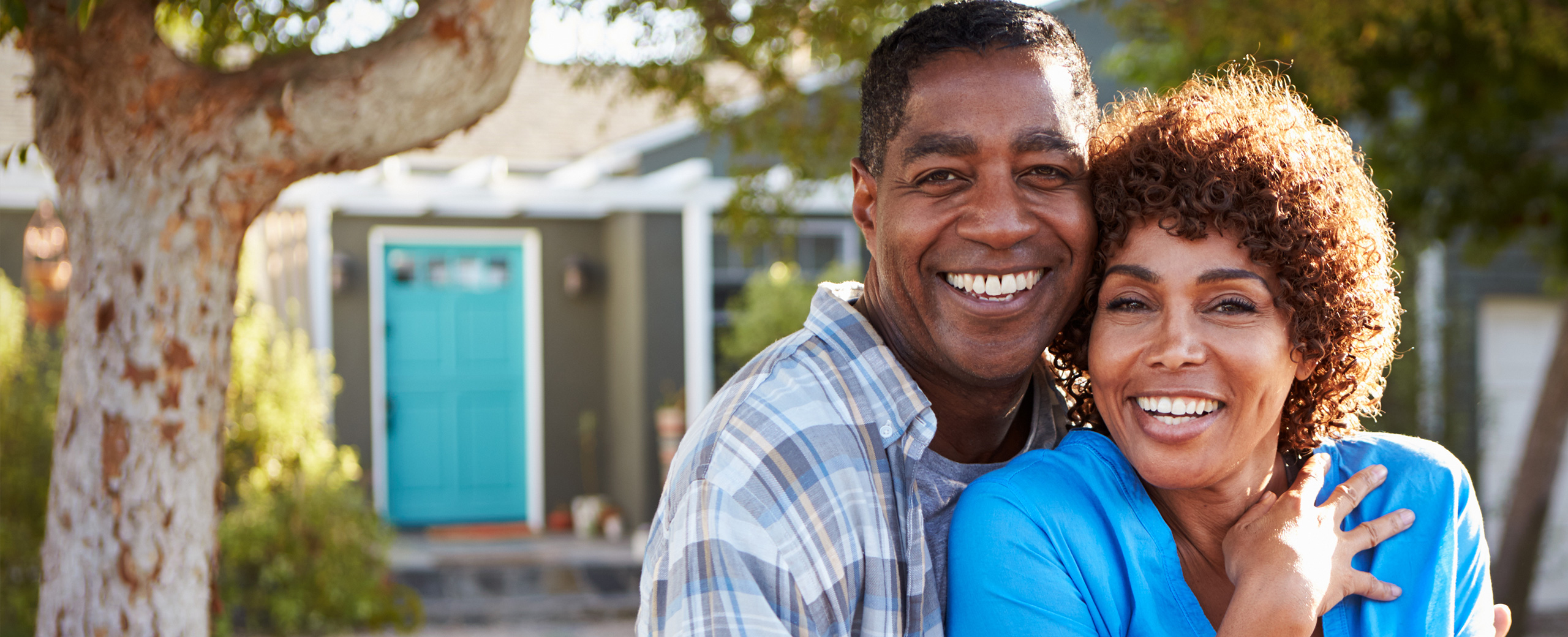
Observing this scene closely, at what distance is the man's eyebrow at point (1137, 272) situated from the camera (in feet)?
6.40

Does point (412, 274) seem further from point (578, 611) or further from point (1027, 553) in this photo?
point (1027, 553)

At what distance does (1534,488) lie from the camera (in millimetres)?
6809

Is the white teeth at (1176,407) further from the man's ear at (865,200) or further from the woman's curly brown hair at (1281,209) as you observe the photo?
the man's ear at (865,200)

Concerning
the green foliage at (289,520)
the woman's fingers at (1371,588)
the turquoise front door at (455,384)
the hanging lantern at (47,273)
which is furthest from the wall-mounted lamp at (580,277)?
the woman's fingers at (1371,588)

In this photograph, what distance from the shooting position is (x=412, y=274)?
11375 mm

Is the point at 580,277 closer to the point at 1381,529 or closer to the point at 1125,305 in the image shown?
the point at 1125,305

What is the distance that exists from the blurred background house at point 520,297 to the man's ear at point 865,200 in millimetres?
7853

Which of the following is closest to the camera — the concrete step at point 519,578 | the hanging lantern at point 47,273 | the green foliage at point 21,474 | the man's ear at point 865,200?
the man's ear at point 865,200

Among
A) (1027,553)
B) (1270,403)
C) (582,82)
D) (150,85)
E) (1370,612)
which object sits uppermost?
(582,82)

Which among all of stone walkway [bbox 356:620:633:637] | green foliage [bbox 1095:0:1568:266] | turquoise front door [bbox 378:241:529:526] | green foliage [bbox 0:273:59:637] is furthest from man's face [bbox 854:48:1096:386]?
turquoise front door [bbox 378:241:529:526]

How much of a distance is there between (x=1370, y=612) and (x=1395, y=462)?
1.02 ft

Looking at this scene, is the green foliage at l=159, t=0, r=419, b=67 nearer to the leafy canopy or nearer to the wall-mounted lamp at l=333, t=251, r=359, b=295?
the leafy canopy

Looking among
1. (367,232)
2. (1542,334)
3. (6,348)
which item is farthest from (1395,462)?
(367,232)

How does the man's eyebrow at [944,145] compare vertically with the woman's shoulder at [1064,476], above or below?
above
